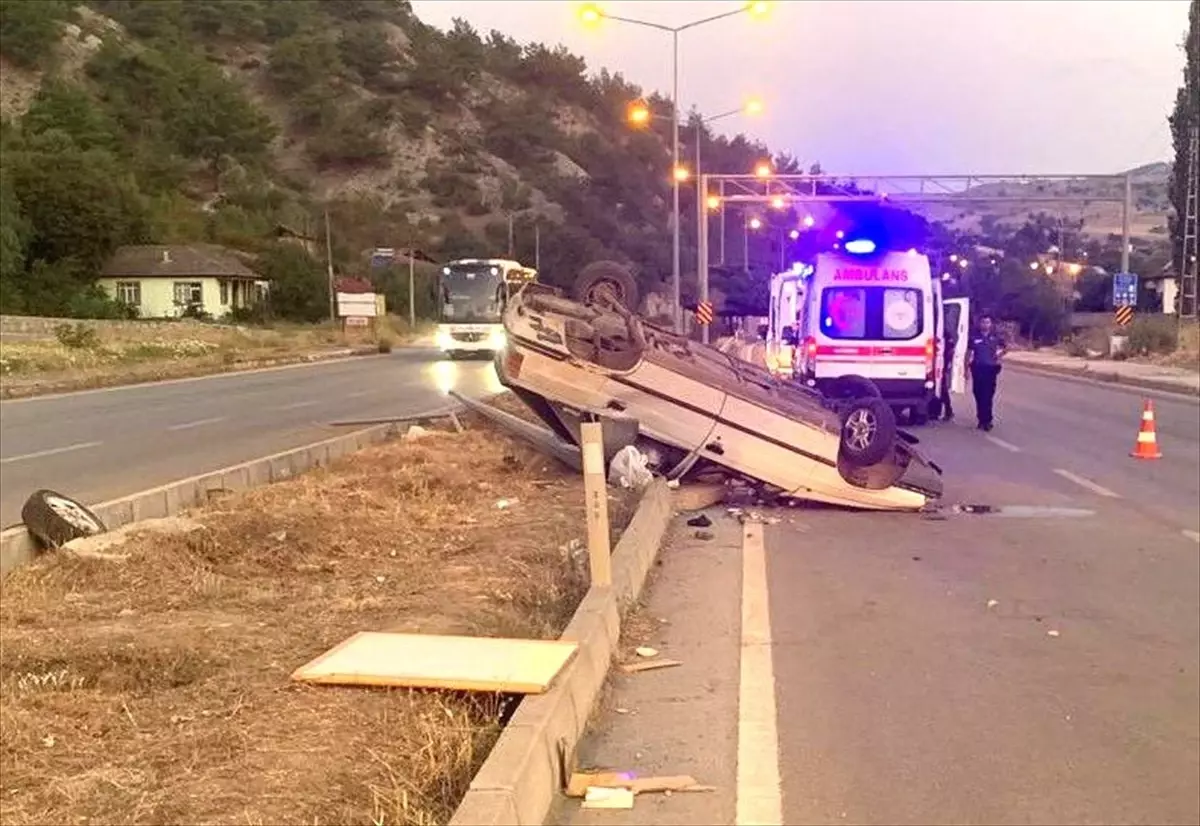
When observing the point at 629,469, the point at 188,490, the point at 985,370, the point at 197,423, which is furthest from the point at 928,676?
the point at 197,423

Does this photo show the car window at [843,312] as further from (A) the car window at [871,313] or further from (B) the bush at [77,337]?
(B) the bush at [77,337]

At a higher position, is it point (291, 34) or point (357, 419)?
point (291, 34)

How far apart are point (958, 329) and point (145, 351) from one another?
30.6 metres

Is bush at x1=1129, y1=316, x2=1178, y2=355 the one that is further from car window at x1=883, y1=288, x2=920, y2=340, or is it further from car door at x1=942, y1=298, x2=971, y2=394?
car window at x1=883, y1=288, x2=920, y2=340

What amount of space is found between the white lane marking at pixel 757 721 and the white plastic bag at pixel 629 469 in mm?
2998

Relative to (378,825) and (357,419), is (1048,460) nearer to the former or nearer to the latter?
(357,419)

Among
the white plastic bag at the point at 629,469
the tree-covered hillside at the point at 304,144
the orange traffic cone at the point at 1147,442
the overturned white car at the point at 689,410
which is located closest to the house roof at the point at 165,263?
the tree-covered hillside at the point at 304,144

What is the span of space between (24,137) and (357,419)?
77.3 m

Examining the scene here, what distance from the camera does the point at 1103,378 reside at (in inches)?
1524

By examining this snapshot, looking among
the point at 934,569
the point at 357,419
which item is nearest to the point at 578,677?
the point at 934,569

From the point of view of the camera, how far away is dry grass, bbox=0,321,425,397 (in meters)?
35.4

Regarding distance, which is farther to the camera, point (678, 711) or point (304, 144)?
point (304, 144)

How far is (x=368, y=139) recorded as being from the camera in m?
128

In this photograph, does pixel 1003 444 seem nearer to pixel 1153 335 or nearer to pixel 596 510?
pixel 596 510
